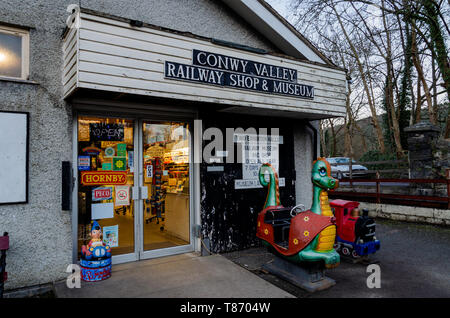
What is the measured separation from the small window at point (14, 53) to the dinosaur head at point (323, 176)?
168 inches

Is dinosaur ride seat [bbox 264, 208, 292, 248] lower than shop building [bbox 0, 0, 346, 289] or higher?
lower

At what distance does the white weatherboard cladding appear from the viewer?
3795 millimetres

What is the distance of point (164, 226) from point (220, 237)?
109 cm

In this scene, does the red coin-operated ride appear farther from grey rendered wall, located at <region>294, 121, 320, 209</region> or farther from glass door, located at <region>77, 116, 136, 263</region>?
glass door, located at <region>77, 116, 136, 263</region>

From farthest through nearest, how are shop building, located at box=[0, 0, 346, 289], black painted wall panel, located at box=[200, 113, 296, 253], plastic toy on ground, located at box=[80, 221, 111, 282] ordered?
black painted wall panel, located at box=[200, 113, 296, 253] < plastic toy on ground, located at box=[80, 221, 111, 282] < shop building, located at box=[0, 0, 346, 289]

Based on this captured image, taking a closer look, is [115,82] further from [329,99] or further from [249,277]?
[329,99]

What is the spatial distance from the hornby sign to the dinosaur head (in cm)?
319

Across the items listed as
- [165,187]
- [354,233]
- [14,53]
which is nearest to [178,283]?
[165,187]

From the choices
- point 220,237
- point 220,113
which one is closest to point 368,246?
point 220,237

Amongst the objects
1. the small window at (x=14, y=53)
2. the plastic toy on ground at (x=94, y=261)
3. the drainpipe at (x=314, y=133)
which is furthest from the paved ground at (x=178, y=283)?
the drainpipe at (x=314, y=133)

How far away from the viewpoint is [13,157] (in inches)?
162

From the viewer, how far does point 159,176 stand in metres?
5.81

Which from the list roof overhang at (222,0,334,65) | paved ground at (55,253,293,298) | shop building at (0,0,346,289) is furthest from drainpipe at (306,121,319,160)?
paved ground at (55,253,293,298)

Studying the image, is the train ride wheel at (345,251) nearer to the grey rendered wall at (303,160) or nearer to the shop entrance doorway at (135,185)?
the grey rendered wall at (303,160)
